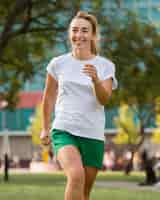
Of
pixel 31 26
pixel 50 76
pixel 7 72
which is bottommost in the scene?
pixel 7 72

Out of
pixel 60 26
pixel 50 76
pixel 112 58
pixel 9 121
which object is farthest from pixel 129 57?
pixel 9 121

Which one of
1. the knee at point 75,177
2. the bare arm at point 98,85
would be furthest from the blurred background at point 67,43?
the knee at point 75,177

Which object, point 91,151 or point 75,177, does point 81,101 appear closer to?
point 91,151

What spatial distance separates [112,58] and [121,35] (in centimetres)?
108

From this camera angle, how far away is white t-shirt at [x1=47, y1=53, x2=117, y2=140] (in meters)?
7.19

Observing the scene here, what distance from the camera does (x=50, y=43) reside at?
108 ft

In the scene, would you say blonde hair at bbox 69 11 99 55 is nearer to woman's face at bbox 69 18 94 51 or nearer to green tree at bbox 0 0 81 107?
woman's face at bbox 69 18 94 51

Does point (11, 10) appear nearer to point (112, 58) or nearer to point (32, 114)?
point (112, 58)

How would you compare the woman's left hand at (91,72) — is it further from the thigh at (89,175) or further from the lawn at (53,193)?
the lawn at (53,193)

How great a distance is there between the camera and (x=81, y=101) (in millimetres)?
7191

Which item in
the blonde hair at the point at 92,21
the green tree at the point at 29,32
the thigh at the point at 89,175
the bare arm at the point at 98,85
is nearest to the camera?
the bare arm at the point at 98,85

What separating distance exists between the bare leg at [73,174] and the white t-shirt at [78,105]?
0.85 feet

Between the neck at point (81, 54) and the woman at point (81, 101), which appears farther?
the neck at point (81, 54)

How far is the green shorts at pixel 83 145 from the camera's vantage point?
715cm
